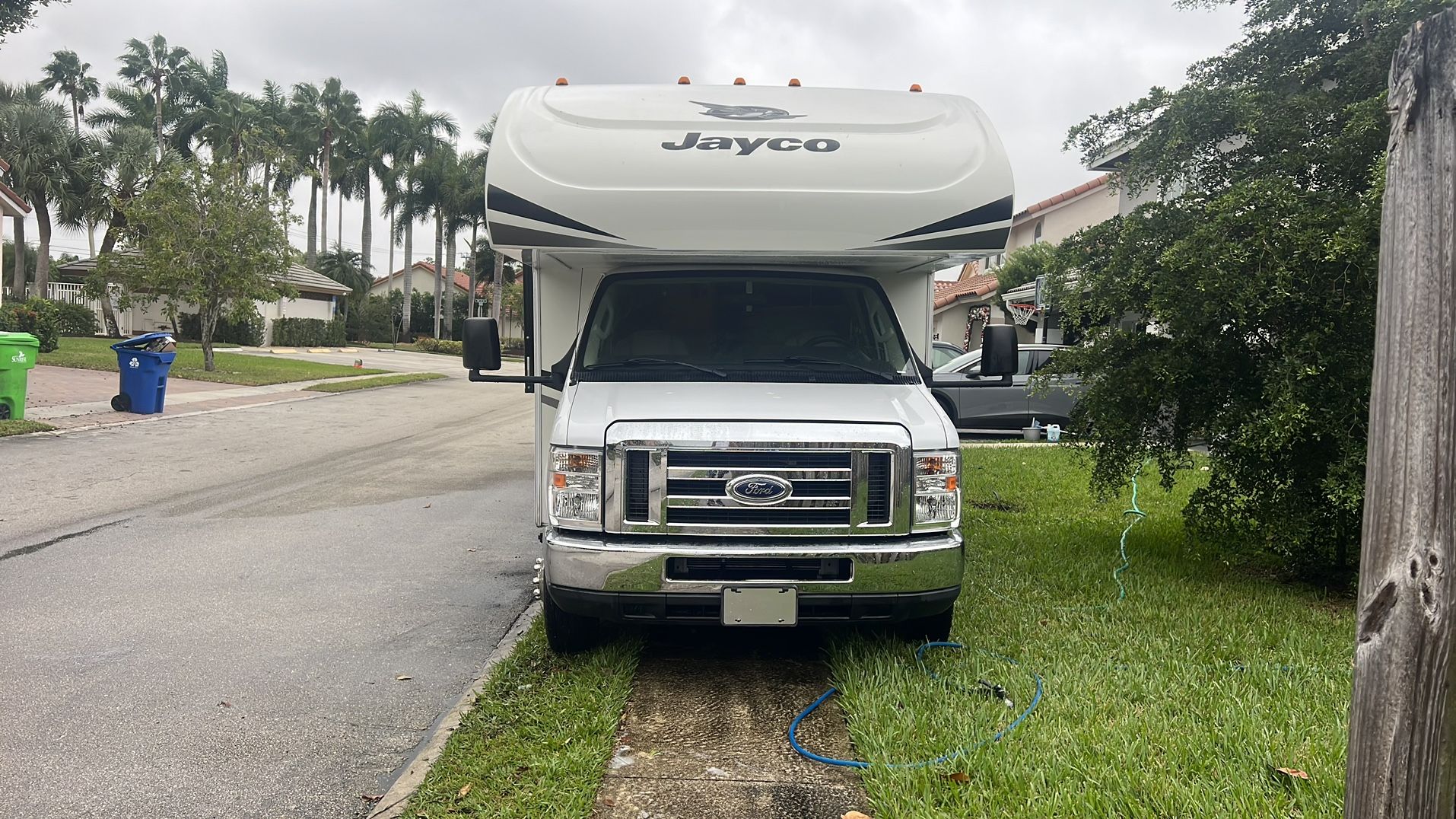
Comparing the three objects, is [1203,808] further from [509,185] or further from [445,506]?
[445,506]

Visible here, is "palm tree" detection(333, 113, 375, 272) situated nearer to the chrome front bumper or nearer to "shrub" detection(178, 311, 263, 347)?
"shrub" detection(178, 311, 263, 347)

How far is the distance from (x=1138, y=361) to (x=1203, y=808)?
12.1 feet

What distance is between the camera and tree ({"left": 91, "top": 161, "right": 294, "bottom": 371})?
80.4 ft

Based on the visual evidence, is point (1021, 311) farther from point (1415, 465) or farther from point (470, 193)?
point (470, 193)

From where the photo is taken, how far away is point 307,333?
1946 inches

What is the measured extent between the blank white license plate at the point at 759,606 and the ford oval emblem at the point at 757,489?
39 cm

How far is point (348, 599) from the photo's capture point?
6633 millimetres

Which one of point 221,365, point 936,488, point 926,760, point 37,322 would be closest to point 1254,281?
point 936,488

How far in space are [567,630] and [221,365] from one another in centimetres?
2636

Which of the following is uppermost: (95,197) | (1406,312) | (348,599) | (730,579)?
(95,197)

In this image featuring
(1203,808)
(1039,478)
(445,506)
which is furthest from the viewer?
(1039,478)

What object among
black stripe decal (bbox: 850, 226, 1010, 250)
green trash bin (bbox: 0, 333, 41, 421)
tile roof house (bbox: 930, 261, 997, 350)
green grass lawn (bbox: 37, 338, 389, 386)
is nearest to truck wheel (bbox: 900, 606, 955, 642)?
black stripe decal (bbox: 850, 226, 1010, 250)

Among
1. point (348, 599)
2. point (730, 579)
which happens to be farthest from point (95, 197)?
point (730, 579)

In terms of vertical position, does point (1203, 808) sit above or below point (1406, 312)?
below
